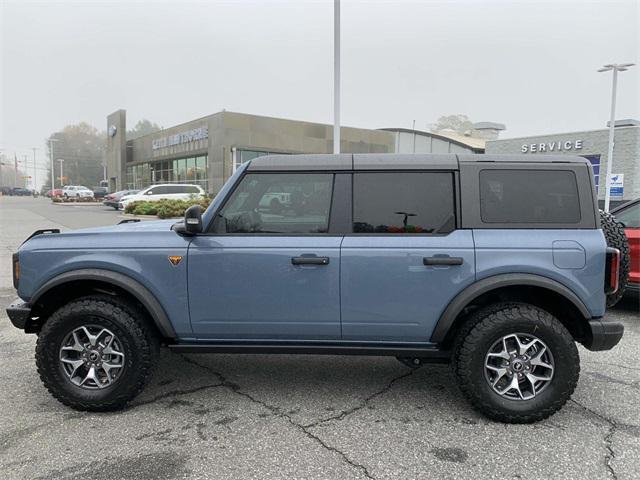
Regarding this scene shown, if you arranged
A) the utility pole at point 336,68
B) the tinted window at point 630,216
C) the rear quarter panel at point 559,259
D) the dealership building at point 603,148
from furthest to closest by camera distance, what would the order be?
the dealership building at point 603,148 < the utility pole at point 336,68 < the tinted window at point 630,216 < the rear quarter panel at point 559,259

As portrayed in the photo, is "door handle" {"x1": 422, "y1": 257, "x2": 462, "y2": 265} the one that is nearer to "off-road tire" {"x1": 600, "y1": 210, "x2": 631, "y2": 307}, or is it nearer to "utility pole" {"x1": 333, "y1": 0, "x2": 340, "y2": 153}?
"off-road tire" {"x1": 600, "y1": 210, "x2": 631, "y2": 307}

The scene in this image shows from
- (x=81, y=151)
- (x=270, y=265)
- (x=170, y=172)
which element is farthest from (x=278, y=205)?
(x=81, y=151)

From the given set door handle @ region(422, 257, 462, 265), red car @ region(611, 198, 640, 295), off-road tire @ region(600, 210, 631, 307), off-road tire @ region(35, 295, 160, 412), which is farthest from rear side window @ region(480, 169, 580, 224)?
red car @ region(611, 198, 640, 295)

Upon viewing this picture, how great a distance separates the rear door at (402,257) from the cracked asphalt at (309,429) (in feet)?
2.10

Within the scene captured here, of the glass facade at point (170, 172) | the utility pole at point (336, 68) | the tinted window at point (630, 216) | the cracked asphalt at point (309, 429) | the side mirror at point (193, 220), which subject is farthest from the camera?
the glass facade at point (170, 172)

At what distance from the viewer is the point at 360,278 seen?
3.31m

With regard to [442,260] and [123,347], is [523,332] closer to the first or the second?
[442,260]

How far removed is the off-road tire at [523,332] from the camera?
3248mm

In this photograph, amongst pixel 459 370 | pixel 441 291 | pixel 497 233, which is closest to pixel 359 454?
pixel 459 370

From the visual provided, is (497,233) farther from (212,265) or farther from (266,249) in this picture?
(212,265)

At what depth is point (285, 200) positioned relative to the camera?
349 cm

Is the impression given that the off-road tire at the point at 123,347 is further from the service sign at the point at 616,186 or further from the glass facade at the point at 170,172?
the glass facade at the point at 170,172

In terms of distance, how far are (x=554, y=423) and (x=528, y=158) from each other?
188cm

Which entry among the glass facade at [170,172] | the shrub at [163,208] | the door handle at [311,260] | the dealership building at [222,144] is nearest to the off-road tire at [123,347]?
the door handle at [311,260]
